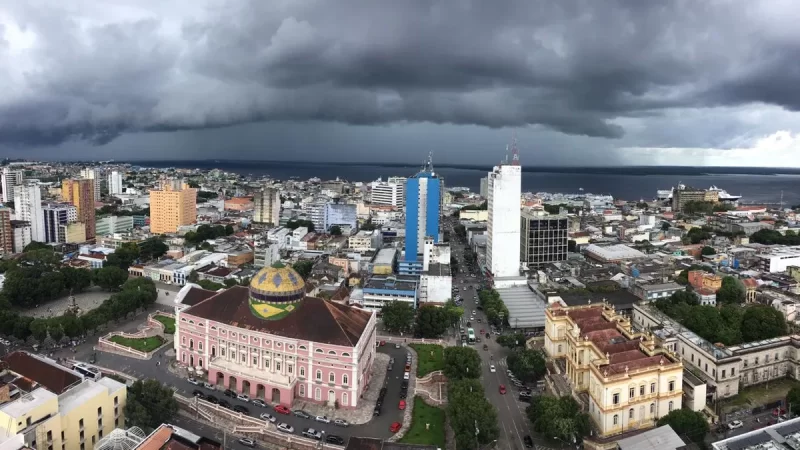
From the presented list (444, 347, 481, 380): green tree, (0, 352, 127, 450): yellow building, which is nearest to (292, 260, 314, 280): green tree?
(444, 347, 481, 380): green tree

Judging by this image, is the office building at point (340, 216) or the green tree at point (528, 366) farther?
the office building at point (340, 216)

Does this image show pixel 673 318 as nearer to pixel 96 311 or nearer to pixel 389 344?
pixel 389 344

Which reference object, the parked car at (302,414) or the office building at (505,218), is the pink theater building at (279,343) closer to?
the parked car at (302,414)

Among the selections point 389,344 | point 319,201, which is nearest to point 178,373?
point 389,344

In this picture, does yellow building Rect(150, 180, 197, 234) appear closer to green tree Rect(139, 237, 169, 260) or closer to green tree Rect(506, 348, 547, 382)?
green tree Rect(139, 237, 169, 260)

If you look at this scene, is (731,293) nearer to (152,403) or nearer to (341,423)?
(341,423)

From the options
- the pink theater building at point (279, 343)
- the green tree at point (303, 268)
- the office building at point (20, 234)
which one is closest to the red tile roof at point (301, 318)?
the pink theater building at point (279, 343)
